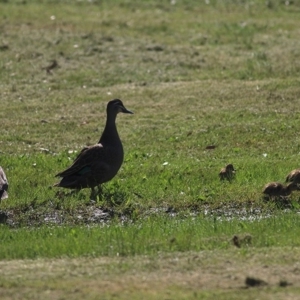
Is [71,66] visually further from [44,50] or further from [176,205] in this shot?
[176,205]

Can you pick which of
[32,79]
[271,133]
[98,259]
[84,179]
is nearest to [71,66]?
[32,79]

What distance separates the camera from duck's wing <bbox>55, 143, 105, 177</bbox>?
46.0 feet

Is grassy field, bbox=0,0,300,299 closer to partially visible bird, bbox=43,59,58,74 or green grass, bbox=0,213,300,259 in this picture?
green grass, bbox=0,213,300,259

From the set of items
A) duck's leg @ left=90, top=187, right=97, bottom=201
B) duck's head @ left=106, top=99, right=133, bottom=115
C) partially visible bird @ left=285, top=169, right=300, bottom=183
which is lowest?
duck's leg @ left=90, top=187, right=97, bottom=201

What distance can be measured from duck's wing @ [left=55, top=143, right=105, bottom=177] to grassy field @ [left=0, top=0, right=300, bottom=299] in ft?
1.09

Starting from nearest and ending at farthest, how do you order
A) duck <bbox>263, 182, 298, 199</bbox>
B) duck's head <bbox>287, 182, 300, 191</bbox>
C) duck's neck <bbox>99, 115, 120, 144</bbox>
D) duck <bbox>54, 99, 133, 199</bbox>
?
duck <bbox>263, 182, 298, 199</bbox> < duck's head <bbox>287, 182, 300, 191</bbox> < duck <bbox>54, 99, 133, 199</bbox> < duck's neck <bbox>99, 115, 120, 144</bbox>

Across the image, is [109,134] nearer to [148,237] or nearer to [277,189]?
[277,189]

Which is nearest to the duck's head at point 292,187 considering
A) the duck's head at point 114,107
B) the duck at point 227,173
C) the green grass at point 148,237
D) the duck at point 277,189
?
the duck at point 277,189

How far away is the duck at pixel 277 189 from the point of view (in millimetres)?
13477

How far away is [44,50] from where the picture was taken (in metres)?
25.2

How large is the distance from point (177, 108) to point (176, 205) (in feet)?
21.1

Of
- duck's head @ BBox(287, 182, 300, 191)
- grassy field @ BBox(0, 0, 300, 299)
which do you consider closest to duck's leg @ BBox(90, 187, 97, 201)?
grassy field @ BBox(0, 0, 300, 299)

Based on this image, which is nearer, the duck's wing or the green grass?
the green grass

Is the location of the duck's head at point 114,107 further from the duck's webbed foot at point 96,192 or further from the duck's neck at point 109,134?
the duck's webbed foot at point 96,192
